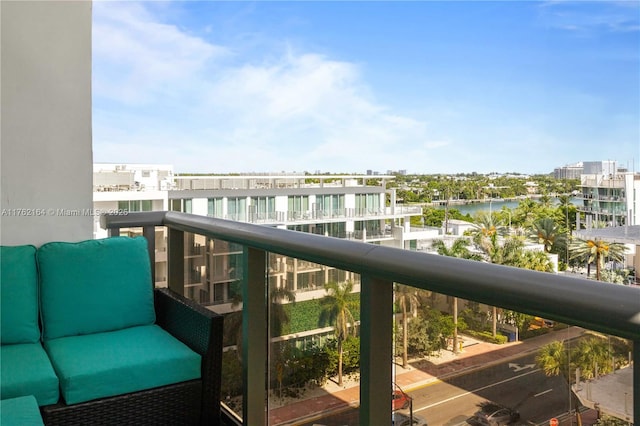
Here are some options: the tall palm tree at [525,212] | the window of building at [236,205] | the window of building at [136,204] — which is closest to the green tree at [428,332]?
the window of building at [136,204]

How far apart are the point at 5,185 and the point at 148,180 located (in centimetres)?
192

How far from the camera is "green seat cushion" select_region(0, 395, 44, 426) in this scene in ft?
5.01

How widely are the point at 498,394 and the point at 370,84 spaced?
15.8 meters

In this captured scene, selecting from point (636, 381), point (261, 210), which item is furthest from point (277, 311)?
point (261, 210)

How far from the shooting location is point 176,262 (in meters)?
2.86

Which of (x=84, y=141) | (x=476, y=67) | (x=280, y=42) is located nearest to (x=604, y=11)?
(x=476, y=67)

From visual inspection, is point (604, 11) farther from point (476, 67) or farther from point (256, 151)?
point (256, 151)

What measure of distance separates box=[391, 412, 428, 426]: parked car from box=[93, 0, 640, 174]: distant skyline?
9284 millimetres

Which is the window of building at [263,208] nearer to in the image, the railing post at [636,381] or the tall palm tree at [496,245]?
the tall palm tree at [496,245]

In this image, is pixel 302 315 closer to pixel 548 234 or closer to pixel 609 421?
pixel 609 421

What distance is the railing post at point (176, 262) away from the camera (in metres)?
2.84

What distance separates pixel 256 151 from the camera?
17062mm

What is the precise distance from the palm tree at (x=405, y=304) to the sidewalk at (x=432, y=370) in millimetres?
43

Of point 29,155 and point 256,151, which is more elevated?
point 256,151
